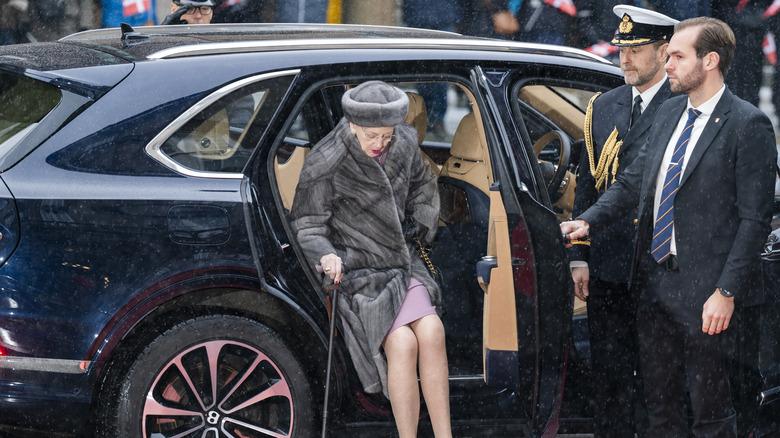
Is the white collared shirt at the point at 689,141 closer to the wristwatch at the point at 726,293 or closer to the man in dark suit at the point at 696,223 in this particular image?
A: the man in dark suit at the point at 696,223

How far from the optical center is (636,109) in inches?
156

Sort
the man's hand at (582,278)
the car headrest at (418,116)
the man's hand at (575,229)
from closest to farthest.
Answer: the man's hand at (575,229) → the man's hand at (582,278) → the car headrest at (418,116)

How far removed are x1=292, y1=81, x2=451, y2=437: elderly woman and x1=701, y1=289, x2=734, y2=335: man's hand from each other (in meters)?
0.97

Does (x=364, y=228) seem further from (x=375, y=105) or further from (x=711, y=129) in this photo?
(x=711, y=129)

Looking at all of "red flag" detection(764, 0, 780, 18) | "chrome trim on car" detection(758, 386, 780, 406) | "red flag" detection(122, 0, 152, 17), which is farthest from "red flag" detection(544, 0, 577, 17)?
"chrome trim on car" detection(758, 386, 780, 406)

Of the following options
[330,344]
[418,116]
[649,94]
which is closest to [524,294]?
[330,344]

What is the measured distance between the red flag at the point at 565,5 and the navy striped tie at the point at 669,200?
229 inches

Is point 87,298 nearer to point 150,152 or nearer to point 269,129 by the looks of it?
point 150,152

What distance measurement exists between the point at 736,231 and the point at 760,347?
0.80 metres

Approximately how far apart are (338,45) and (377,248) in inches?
30.8

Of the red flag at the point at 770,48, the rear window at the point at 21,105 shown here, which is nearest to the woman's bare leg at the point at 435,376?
the rear window at the point at 21,105

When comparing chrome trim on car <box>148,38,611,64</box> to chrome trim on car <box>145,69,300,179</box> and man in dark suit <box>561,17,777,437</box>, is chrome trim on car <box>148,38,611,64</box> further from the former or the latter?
man in dark suit <box>561,17,777,437</box>

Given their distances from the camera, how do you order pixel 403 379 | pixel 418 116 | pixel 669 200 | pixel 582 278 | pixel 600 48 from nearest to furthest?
pixel 669 200, pixel 403 379, pixel 582 278, pixel 418 116, pixel 600 48

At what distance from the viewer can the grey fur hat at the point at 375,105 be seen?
3.81m
